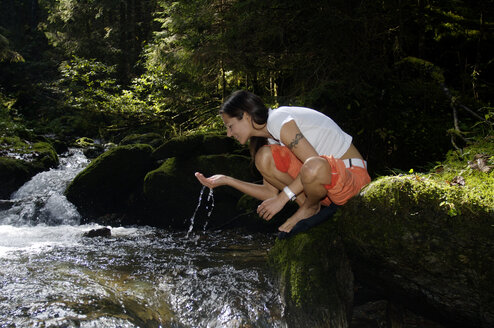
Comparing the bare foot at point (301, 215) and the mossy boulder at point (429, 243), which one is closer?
the mossy boulder at point (429, 243)

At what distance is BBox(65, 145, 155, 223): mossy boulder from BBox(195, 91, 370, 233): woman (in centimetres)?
497

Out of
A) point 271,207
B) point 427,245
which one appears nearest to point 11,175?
point 271,207

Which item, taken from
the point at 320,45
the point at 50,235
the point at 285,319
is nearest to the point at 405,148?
the point at 320,45

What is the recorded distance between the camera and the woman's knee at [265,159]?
133 inches

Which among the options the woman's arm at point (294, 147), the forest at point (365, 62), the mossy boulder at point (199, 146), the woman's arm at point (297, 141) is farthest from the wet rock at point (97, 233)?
the woman's arm at point (297, 141)

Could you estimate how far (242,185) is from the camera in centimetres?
351

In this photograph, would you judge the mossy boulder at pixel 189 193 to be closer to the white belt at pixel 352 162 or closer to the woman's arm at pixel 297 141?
the white belt at pixel 352 162

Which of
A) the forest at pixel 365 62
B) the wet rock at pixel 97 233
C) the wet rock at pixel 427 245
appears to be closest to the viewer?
the wet rock at pixel 427 245

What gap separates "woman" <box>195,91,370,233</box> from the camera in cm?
287

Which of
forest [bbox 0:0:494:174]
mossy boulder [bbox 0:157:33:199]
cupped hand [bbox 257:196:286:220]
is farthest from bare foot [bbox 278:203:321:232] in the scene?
mossy boulder [bbox 0:157:33:199]

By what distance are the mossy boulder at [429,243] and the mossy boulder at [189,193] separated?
13.1ft

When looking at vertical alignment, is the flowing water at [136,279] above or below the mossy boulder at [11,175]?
below

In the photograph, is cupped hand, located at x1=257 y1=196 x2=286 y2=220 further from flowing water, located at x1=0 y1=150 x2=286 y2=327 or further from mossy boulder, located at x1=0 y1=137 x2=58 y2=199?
mossy boulder, located at x1=0 y1=137 x2=58 y2=199

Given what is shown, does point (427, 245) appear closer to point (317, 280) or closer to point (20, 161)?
point (317, 280)
